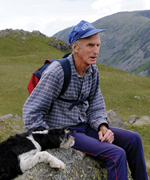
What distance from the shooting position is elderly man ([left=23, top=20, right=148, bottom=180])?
4.13m

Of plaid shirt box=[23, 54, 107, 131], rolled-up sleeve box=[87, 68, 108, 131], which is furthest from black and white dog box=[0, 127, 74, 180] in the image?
rolled-up sleeve box=[87, 68, 108, 131]

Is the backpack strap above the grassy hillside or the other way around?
above

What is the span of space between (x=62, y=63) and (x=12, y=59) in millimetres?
50132

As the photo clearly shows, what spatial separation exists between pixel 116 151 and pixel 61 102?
153 centimetres

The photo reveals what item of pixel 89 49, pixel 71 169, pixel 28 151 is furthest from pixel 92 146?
pixel 89 49

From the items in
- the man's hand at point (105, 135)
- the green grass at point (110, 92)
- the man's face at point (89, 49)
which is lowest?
the green grass at point (110, 92)

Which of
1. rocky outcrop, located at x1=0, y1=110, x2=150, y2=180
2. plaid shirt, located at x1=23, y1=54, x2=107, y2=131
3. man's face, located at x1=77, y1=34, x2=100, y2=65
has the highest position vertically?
man's face, located at x1=77, y1=34, x2=100, y2=65

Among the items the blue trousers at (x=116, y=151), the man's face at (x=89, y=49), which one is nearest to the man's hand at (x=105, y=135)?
the blue trousers at (x=116, y=151)

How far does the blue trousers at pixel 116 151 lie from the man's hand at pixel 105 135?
14cm

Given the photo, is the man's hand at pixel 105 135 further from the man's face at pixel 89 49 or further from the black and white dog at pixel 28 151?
the man's face at pixel 89 49

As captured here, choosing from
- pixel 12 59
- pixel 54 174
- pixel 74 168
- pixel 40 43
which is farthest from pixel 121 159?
pixel 40 43

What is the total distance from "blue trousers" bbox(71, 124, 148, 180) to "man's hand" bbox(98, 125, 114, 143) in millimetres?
139

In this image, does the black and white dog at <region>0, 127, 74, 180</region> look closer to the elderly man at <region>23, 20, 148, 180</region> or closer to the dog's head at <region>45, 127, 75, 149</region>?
the dog's head at <region>45, 127, 75, 149</region>

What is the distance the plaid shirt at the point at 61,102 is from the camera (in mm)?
4188
